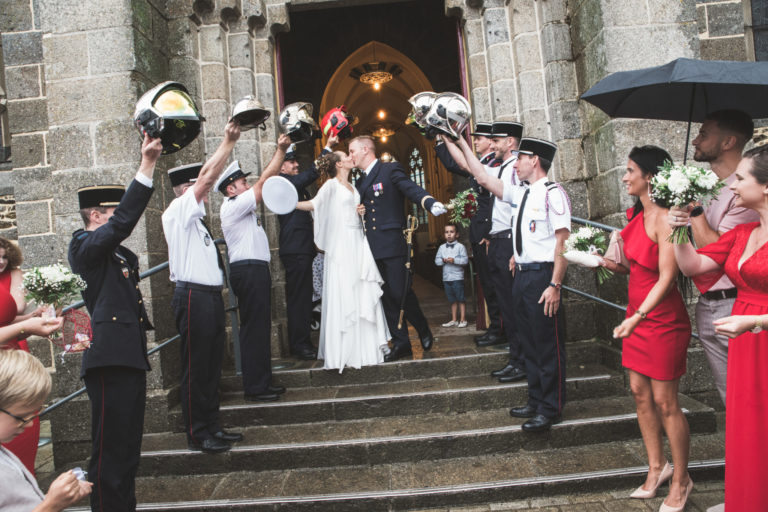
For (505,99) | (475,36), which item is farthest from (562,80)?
(475,36)

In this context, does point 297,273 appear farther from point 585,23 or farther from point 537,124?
point 585,23

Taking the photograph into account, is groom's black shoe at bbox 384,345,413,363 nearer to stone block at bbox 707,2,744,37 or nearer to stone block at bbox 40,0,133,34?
stone block at bbox 40,0,133,34

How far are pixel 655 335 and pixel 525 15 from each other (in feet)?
14.0

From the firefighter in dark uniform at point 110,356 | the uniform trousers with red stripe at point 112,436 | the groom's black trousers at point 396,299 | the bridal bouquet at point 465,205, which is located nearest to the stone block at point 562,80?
the bridal bouquet at point 465,205

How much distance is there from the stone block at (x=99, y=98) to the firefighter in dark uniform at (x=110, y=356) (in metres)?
2.26

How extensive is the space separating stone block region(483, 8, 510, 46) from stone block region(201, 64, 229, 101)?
10.1ft

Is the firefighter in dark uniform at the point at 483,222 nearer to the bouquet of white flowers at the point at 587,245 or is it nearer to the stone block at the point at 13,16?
the bouquet of white flowers at the point at 587,245

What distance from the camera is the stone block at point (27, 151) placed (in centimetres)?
591

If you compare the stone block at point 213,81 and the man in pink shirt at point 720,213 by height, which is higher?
the stone block at point 213,81

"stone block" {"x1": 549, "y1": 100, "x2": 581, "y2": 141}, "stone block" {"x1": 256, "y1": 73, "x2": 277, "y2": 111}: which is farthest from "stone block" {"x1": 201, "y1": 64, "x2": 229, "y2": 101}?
"stone block" {"x1": 549, "y1": 100, "x2": 581, "y2": 141}

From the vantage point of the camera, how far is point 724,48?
537cm

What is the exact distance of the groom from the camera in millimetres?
5277

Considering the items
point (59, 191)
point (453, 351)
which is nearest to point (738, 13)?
point (453, 351)

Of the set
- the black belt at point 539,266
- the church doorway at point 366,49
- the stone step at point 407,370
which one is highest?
the church doorway at point 366,49
